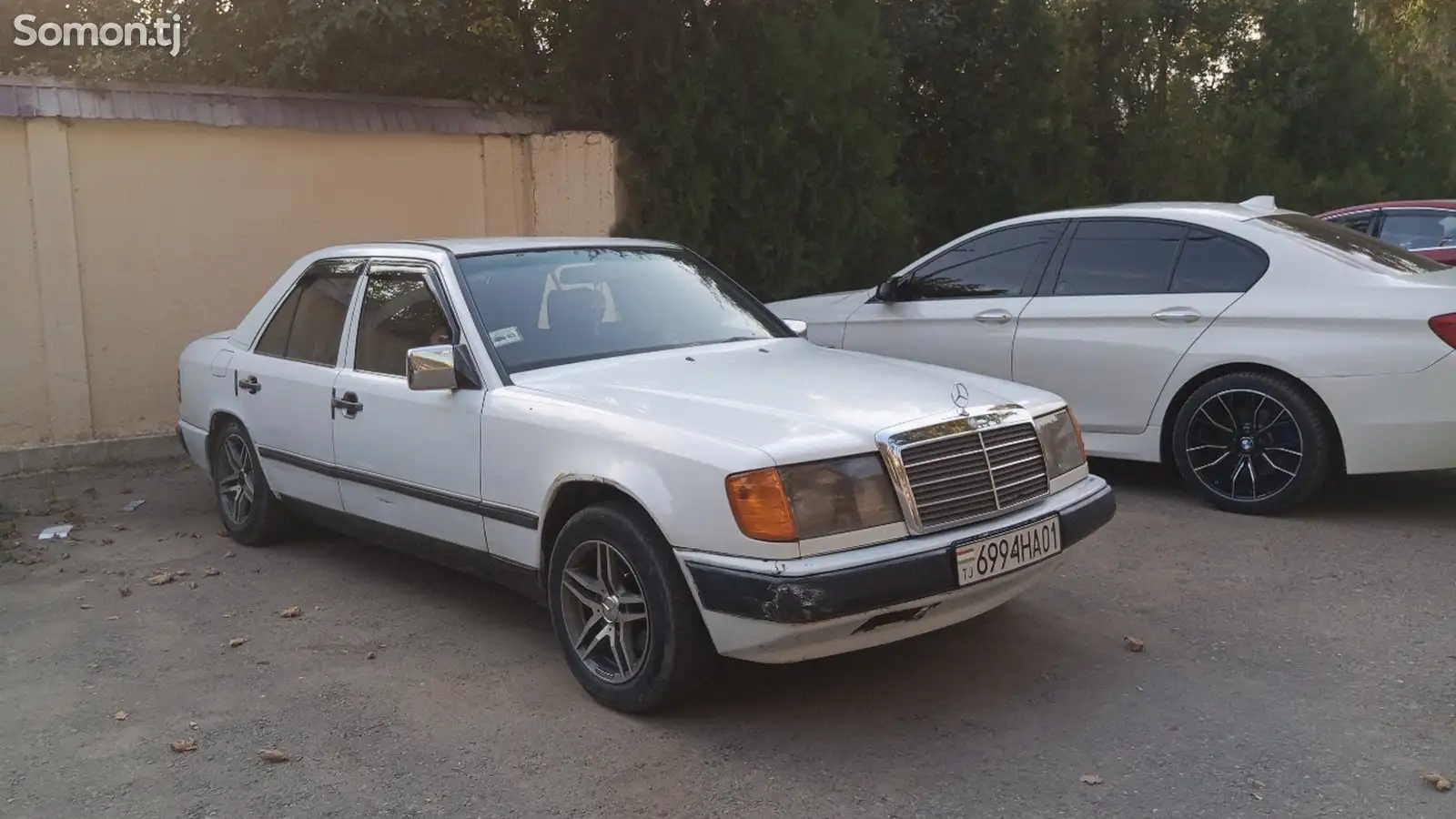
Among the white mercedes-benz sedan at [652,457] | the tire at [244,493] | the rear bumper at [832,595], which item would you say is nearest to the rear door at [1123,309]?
the white mercedes-benz sedan at [652,457]

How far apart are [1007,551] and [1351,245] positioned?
3.79 metres

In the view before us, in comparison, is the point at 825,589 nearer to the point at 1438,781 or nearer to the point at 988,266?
the point at 1438,781

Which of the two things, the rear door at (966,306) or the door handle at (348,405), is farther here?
the rear door at (966,306)

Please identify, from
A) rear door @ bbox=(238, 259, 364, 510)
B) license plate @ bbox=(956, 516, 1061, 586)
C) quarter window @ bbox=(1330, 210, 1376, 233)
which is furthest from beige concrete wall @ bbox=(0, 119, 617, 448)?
quarter window @ bbox=(1330, 210, 1376, 233)

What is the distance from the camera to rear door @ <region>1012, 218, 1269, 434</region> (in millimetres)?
6527

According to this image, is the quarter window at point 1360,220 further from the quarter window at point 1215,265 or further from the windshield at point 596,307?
the windshield at point 596,307

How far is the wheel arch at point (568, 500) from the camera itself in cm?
407

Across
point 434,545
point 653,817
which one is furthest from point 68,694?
point 653,817

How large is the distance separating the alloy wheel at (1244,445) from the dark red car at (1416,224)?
16.6 feet

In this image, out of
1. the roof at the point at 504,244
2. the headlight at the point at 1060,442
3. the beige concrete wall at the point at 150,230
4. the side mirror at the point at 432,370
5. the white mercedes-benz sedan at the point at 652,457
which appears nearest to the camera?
the white mercedes-benz sedan at the point at 652,457

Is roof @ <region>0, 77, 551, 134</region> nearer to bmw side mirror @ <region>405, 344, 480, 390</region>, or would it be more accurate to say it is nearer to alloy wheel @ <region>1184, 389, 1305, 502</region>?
bmw side mirror @ <region>405, 344, 480, 390</region>

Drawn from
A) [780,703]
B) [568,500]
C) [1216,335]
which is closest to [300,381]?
[568,500]

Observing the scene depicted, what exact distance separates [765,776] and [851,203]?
27.7 feet

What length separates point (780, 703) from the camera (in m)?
4.21
